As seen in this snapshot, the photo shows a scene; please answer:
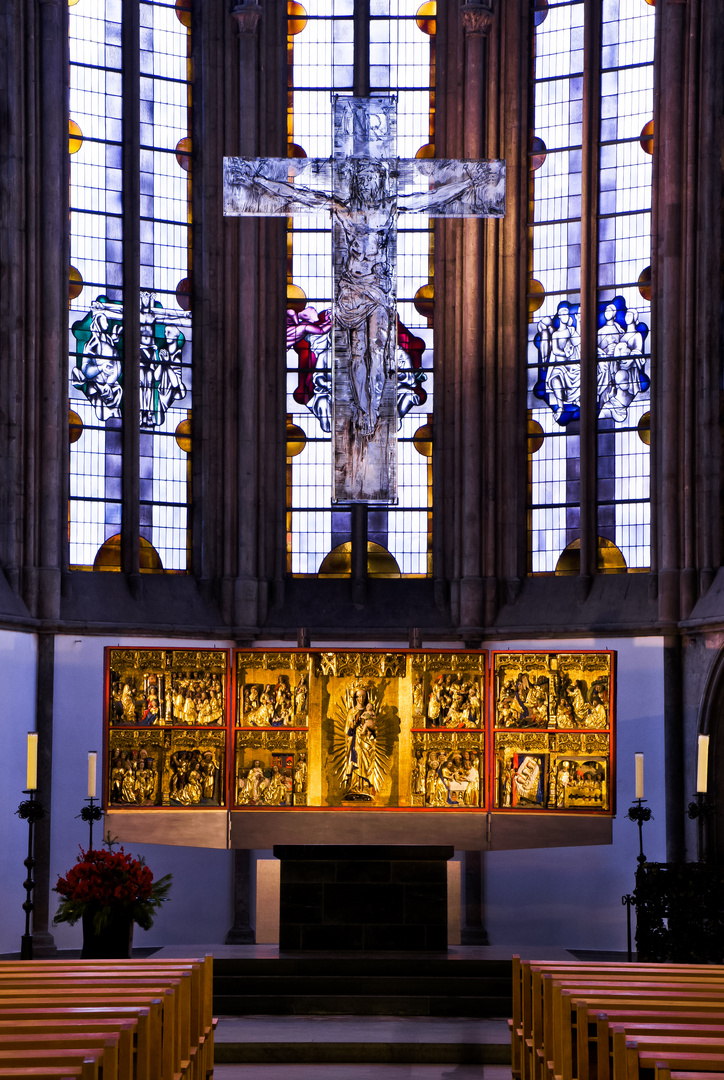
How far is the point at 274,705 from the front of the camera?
14.7 metres

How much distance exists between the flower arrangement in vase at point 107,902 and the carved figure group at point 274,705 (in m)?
2.22

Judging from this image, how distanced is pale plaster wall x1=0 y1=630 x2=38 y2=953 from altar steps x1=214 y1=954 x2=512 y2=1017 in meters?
3.61

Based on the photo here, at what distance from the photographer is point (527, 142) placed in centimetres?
1920

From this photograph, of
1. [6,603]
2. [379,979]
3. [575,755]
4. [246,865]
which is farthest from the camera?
[246,865]

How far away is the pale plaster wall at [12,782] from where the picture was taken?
1623 cm

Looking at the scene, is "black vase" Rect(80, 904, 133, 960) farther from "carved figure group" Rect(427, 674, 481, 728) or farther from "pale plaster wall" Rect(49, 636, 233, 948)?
"pale plaster wall" Rect(49, 636, 233, 948)

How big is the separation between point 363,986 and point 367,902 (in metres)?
0.96

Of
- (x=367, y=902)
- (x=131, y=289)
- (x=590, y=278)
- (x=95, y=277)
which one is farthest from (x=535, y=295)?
(x=367, y=902)

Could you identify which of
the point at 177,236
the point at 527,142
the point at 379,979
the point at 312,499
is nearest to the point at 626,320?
the point at 527,142

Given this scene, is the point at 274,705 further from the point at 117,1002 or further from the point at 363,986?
the point at 117,1002

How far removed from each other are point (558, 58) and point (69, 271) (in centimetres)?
698

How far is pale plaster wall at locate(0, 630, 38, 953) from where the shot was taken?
16.2 meters

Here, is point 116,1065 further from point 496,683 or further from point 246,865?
point 246,865

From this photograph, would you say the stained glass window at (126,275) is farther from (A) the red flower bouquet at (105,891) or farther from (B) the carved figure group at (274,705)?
(A) the red flower bouquet at (105,891)
